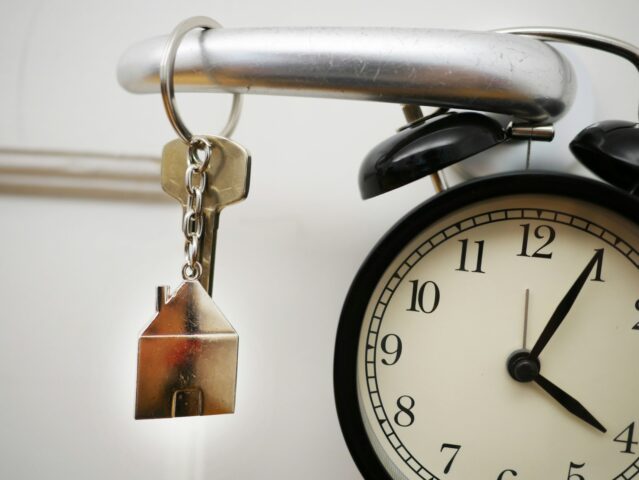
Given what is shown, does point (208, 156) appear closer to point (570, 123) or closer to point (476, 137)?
point (476, 137)

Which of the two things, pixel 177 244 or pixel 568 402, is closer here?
pixel 568 402

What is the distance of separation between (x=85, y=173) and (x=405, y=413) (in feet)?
1.53

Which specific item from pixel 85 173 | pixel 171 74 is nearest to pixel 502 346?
pixel 171 74

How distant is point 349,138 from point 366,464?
0.34 m

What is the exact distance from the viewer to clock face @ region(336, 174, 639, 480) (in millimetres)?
388

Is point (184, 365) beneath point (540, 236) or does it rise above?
beneath

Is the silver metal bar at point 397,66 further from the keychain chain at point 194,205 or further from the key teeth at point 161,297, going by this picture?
the key teeth at point 161,297

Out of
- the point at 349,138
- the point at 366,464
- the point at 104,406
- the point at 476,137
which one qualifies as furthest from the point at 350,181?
the point at 104,406

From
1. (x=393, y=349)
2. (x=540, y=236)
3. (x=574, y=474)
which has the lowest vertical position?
(x=574, y=474)

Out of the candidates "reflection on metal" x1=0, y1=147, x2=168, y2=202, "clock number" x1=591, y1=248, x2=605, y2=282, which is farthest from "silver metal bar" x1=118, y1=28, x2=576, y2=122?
"reflection on metal" x1=0, y1=147, x2=168, y2=202

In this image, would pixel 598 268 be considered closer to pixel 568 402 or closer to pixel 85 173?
pixel 568 402

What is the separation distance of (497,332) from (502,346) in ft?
0.04

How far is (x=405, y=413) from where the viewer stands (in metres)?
0.41

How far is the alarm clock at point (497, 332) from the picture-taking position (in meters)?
0.38
